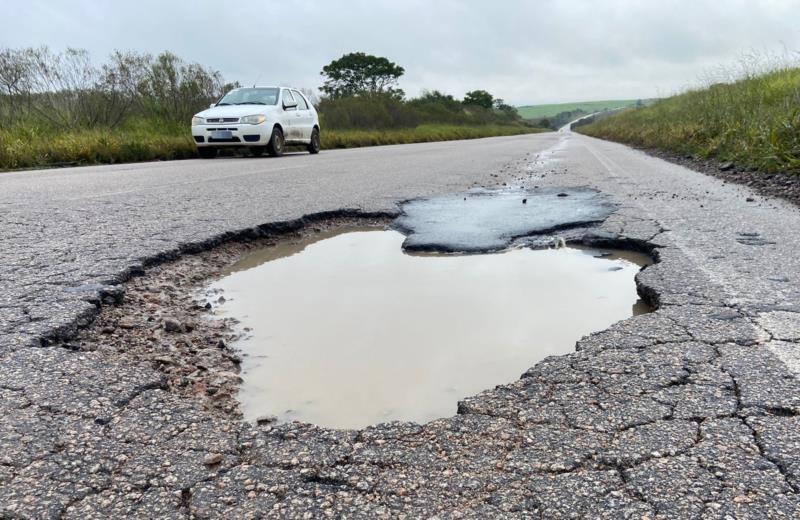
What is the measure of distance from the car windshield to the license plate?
3.43 feet

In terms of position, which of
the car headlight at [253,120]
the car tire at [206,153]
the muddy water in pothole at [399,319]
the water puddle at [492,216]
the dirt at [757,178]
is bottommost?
the muddy water in pothole at [399,319]

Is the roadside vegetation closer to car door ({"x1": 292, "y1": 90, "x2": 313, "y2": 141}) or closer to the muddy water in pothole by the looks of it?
car door ({"x1": 292, "y1": 90, "x2": 313, "y2": 141})

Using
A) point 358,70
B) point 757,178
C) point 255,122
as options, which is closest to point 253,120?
point 255,122

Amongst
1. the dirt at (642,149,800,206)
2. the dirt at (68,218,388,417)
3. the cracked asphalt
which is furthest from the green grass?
the cracked asphalt

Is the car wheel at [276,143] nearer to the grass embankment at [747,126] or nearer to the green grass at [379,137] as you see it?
the green grass at [379,137]

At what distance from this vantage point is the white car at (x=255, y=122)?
1068cm

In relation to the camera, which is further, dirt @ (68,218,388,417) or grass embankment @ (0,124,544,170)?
grass embankment @ (0,124,544,170)

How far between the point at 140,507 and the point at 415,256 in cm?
254

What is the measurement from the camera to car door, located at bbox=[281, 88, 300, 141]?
11.8 metres

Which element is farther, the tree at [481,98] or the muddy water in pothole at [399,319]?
the tree at [481,98]

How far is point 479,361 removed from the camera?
213 centimetres

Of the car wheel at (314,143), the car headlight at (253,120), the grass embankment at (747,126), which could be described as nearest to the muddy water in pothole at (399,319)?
the grass embankment at (747,126)

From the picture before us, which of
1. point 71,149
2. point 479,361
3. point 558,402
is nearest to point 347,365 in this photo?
point 479,361

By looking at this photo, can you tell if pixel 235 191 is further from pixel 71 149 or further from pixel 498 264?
pixel 71 149
